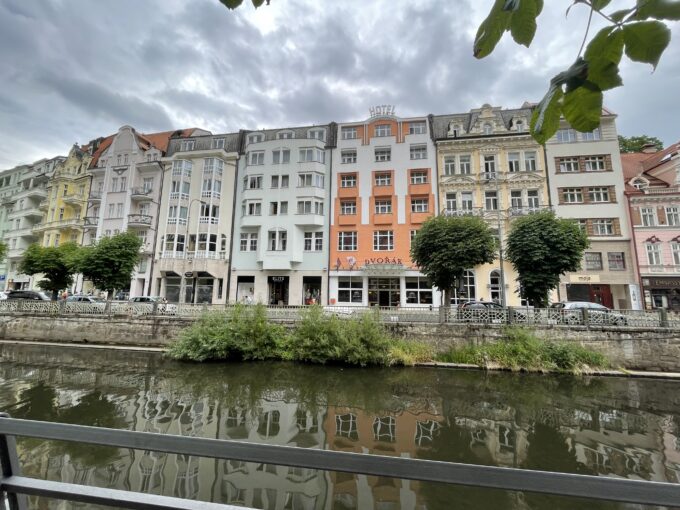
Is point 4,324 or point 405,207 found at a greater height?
point 405,207

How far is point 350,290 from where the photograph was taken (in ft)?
94.8

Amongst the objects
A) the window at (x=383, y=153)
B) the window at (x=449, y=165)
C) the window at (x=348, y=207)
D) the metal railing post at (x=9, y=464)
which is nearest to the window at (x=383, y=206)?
the window at (x=348, y=207)

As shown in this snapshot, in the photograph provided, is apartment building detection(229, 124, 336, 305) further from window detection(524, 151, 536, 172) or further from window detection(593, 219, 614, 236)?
window detection(593, 219, 614, 236)

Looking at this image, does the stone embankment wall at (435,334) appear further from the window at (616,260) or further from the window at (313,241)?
the window at (313,241)

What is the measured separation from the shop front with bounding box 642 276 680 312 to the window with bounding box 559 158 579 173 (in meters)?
9.54

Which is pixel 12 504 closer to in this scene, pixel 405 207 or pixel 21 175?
pixel 405 207

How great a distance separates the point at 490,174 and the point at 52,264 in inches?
1312

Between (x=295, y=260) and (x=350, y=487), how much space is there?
78.5ft

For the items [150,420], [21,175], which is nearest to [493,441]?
[150,420]

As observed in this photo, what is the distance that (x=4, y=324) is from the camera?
21.2 meters

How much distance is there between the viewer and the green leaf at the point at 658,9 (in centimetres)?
97

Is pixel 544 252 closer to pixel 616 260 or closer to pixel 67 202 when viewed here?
pixel 616 260

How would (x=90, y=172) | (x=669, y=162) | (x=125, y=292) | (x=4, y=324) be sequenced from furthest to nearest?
(x=90, y=172) → (x=125, y=292) → (x=669, y=162) → (x=4, y=324)

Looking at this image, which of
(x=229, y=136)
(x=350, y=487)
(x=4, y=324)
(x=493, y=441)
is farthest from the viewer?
(x=229, y=136)
